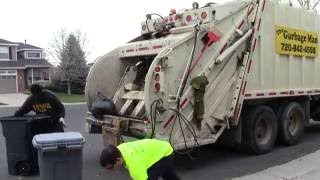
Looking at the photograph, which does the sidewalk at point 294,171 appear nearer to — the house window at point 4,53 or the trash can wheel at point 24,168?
the trash can wheel at point 24,168

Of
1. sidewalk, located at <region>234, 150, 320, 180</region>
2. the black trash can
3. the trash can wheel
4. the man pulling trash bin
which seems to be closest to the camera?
the man pulling trash bin

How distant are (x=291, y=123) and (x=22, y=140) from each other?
208 inches

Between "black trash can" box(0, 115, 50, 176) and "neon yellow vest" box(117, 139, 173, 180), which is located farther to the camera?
"black trash can" box(0, 115, 50, 176)

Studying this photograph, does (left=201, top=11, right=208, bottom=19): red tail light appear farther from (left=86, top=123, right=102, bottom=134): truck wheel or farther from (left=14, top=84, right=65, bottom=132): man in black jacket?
(left=14, top=84, right=65, bottom=132): man in black jacket

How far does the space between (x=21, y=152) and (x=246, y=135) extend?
12.3ft

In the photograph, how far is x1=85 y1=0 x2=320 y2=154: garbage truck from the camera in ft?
25.1

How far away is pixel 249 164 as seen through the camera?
8.49 meters

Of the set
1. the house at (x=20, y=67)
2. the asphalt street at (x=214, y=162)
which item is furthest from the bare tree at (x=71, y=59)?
the asphalt street at (x=214, y=162)

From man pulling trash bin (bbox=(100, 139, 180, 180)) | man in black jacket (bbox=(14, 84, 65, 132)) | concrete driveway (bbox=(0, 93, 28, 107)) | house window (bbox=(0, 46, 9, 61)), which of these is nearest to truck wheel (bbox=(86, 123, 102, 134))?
man in black jacket (bbox=(14, 84, 65, 132))

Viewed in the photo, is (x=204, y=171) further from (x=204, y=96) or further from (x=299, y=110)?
(x=299, y=110)

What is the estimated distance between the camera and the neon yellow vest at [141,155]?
4.47 meters

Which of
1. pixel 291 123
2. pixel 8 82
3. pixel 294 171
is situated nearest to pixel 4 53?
pixel 8 82

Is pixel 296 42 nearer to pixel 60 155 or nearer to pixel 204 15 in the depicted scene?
pixel 204 15

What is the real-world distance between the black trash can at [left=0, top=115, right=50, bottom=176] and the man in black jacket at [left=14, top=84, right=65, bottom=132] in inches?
12.3
